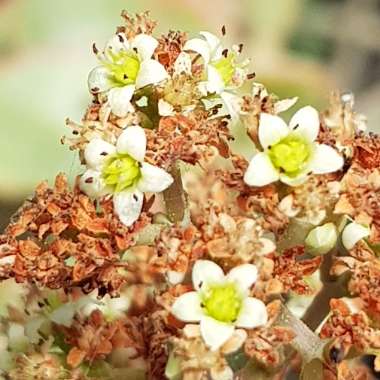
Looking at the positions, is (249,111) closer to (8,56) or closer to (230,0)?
(8,56)

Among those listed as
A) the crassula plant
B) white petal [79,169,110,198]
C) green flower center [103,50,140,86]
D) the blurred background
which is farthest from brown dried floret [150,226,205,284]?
the blurred background

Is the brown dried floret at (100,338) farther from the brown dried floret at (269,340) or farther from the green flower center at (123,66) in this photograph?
the green flower center at (123,66)

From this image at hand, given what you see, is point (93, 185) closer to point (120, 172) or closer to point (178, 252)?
point (120, 172)

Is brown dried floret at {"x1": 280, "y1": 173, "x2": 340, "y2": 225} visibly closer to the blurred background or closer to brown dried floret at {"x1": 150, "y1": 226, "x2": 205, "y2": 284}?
brown dried floret at {"x1": 150, "y1": 226, "x2": 205, "y2": 284}

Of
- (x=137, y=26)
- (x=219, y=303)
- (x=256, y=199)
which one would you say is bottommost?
(x=219, y=303)

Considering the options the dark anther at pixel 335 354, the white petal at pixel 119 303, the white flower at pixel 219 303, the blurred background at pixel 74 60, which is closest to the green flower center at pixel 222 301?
the white flower at pixel 219 303

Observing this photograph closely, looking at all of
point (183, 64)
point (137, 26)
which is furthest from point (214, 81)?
point (137, 26)

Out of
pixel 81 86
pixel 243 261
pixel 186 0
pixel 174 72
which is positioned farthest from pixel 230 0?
pixel 243 261
